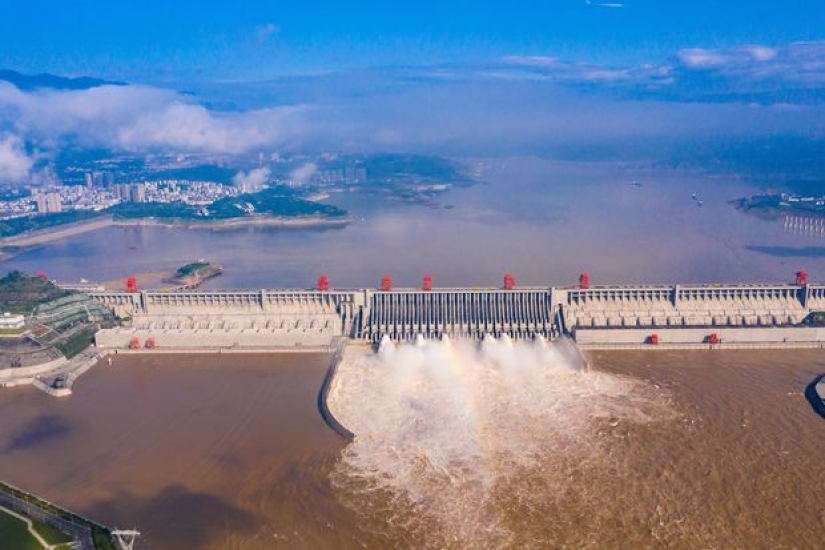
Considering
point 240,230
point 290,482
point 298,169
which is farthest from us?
point 298,169

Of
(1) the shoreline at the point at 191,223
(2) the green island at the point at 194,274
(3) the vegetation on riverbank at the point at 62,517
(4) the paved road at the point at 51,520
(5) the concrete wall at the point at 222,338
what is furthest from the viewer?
(1) the shoreline at the point at 191,223

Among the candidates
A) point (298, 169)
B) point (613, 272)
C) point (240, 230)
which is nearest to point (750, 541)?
point (613, 272)

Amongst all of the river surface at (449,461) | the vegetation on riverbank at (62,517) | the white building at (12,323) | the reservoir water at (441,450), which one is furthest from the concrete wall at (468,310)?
the vegetation on riverbank at (62,517)

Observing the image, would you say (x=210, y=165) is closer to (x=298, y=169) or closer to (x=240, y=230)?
(x=298, y=169)

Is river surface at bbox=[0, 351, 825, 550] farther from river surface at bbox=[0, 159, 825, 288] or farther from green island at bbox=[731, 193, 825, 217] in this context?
green island at bbox=[731, 193, 825, 217]

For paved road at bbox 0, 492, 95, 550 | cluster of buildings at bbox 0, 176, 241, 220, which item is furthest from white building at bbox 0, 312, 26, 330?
cluster of buildings at bbox 0, 176, 241, 220

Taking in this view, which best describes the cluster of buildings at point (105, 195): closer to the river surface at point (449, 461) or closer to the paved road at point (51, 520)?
the river surface at point (449, 461)
